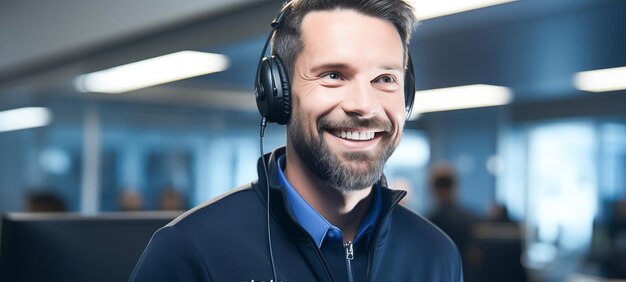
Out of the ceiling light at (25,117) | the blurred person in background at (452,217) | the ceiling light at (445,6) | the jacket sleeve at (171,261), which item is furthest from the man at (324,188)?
the ceiling light at (25,117)

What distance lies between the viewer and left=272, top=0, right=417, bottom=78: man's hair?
1083 mm

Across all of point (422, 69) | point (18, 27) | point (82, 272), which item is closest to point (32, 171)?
point (18, 27)

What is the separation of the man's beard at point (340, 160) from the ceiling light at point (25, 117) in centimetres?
561

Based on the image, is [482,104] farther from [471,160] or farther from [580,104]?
[580,104]

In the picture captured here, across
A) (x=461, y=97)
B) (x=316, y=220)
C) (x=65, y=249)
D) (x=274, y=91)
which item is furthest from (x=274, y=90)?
(x=461, y=97)

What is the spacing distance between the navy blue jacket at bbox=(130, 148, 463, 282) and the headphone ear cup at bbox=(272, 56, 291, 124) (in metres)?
0.08

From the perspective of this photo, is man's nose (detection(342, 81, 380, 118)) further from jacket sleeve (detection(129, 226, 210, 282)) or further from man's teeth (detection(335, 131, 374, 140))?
jacket sleeve (detection(129, 226, 210, 282))

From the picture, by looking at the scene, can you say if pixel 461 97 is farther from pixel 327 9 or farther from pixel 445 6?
pixel 327 9

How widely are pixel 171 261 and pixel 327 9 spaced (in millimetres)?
425

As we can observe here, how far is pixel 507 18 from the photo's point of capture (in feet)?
14.4

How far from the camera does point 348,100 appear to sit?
3.38ft

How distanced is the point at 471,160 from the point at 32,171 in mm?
4862

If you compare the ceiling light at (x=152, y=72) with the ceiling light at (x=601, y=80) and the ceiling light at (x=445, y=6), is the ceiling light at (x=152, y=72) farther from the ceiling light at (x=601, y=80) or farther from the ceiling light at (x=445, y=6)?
the ceiling light at (x=601, y=80)

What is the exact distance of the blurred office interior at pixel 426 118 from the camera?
4.33 meters
